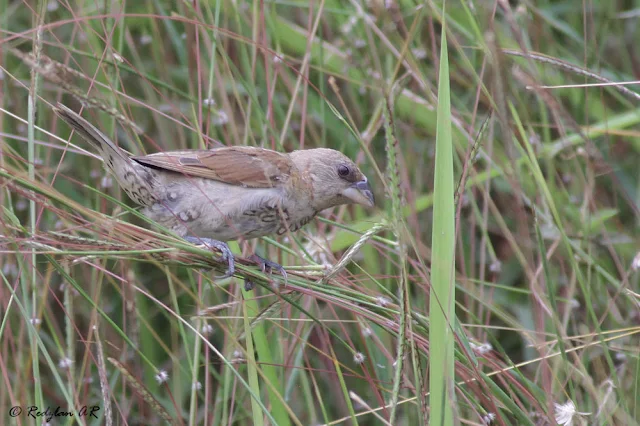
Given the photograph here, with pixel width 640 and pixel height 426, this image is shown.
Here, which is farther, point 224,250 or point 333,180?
point 333,180

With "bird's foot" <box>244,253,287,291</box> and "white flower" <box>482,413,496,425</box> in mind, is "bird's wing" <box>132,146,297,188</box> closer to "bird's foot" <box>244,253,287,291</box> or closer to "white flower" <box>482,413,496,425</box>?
"bird's foot" <box>244,253,287,291</box>

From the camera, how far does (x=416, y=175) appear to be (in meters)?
3.89

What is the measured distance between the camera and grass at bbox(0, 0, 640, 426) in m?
2.60

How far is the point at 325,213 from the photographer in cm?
367

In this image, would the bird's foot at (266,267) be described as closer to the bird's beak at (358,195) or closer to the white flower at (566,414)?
the bird's beak at (358,195)

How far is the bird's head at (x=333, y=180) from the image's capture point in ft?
10.5

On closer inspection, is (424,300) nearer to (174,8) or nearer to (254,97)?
(254,97)

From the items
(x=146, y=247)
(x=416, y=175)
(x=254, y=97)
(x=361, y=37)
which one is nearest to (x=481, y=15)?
(x=361, y=37)

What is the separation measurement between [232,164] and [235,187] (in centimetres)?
11

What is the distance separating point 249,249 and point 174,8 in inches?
52.6

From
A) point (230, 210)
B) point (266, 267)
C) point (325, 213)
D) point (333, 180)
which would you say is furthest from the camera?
point (325, 213)

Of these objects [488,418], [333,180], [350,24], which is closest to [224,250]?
[333,180]

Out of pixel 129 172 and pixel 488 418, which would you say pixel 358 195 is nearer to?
pixel 129 172

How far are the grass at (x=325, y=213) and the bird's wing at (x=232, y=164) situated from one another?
0.45 feet
